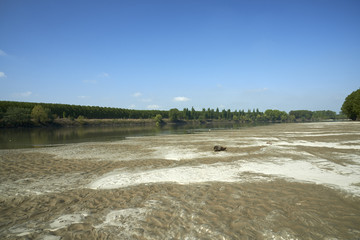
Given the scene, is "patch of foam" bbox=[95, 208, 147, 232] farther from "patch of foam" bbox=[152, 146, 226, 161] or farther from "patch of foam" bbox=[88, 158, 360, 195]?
"patch of foam" bbox=[152, 146, 226, 161]

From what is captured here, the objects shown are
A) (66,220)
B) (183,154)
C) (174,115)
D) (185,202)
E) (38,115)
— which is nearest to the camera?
(66,220)

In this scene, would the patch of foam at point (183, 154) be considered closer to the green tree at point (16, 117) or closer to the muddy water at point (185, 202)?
the muddy water at point (185, 202)

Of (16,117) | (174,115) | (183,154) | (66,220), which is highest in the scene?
(174,115)

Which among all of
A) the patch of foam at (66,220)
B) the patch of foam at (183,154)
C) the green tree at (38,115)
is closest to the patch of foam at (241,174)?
the patch of foam at (66,220)

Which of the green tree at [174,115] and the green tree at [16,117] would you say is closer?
the green tree at [16,117]

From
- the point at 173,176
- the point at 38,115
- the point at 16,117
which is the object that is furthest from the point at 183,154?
the point at 38,115

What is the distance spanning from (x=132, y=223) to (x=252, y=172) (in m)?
7.88

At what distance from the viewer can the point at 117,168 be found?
12.7 m

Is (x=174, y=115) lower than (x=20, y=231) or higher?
higher

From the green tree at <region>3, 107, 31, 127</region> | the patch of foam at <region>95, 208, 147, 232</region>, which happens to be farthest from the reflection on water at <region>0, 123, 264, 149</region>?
the patch of foam at <region>95, 208, 147, 232</region>

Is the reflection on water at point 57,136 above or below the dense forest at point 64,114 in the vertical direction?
below

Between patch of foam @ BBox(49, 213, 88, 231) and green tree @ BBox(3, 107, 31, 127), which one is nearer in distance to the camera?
patch of foam @ BBox(49, 213, 88, 231)

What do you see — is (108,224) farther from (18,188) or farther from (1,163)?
(1,163)

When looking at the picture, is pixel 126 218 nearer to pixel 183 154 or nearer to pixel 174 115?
pixel 183 154
